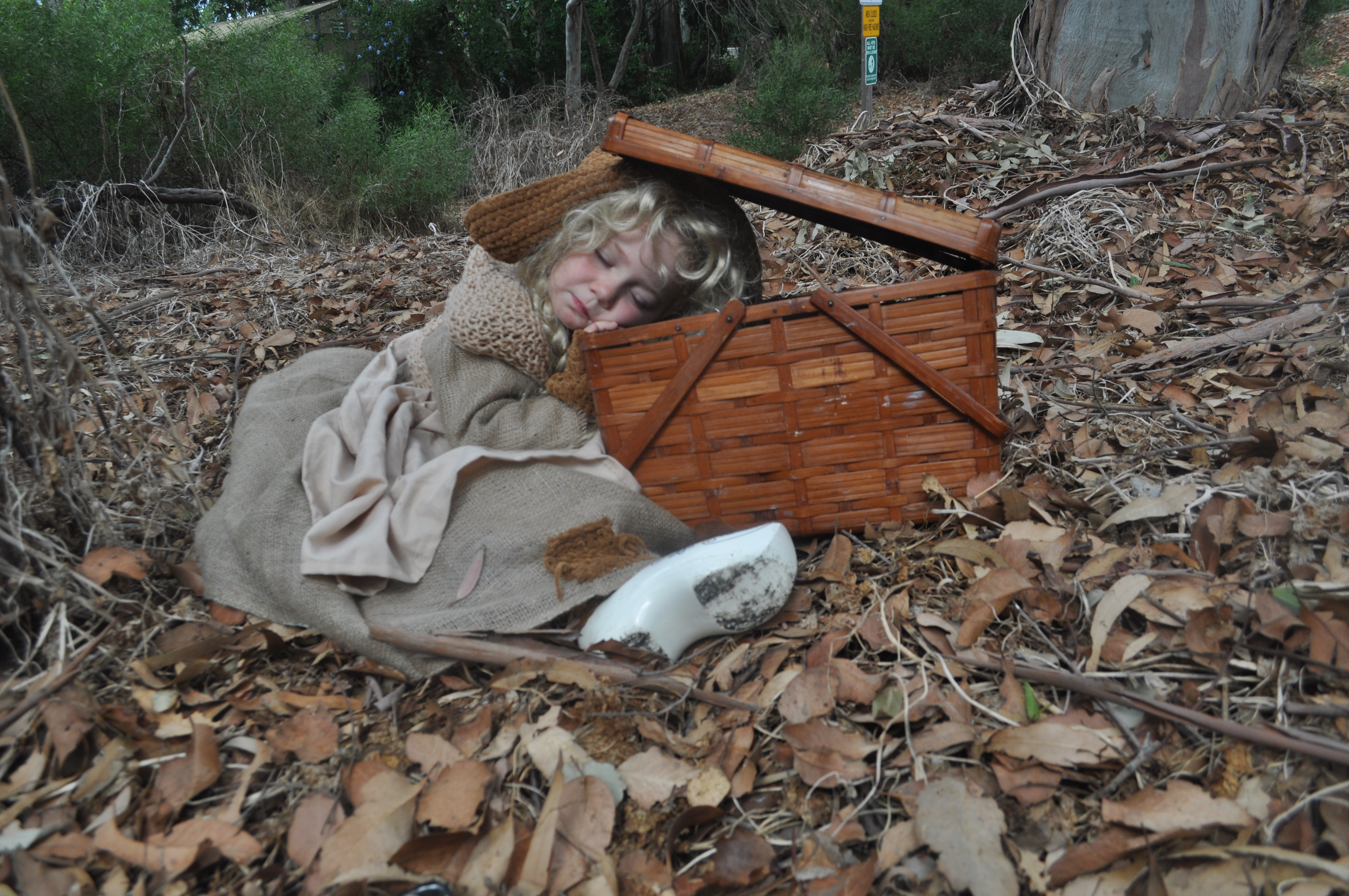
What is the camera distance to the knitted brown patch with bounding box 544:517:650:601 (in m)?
1.77

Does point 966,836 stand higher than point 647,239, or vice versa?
point 647,239

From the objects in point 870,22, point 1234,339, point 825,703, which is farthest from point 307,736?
point 870,22

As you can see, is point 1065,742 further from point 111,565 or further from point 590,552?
point 111,565

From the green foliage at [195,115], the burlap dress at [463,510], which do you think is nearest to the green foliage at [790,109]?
the green foliage at [195,115]

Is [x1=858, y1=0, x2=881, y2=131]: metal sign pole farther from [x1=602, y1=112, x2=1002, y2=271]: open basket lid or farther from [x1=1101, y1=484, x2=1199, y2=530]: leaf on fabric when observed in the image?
[x1=1101, y1=484, x2=1199, y2=530]: leaf on fabric

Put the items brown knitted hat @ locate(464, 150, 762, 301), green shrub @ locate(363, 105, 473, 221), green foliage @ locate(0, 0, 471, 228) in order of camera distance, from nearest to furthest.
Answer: brown knitted hat @ locate(464, 150, 762, 301)
green foliage @ locate(0, 0, 471, 228)
green shrub @ locate(363, 105, 473, 221)

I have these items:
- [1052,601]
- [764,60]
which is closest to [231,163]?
[1052,601]

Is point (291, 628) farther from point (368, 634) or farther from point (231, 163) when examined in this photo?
point (231, 163)

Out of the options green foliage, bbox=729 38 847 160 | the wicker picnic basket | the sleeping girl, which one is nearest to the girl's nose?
the sleeping girl

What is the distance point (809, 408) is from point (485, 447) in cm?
85

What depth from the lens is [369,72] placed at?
421 inches

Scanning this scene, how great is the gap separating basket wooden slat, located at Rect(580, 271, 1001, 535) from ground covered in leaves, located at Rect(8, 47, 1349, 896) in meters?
0.11

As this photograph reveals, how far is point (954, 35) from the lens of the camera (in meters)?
8.89

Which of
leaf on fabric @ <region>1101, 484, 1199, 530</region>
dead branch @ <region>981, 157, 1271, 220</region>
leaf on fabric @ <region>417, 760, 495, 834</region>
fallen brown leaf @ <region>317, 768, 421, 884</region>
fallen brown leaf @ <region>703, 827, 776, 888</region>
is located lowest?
fallen brown leaf @ <region>703, 827, 776, 888</region>
